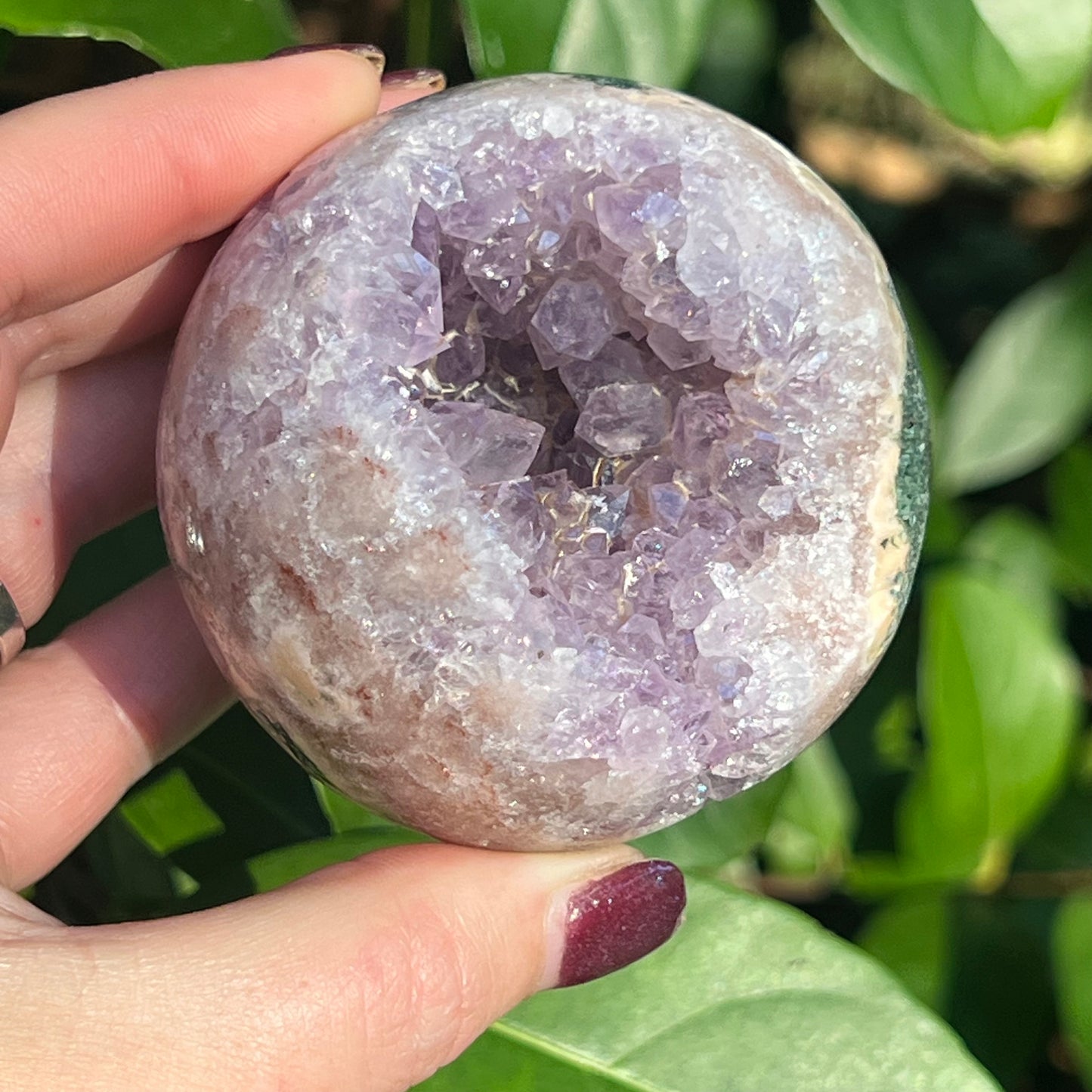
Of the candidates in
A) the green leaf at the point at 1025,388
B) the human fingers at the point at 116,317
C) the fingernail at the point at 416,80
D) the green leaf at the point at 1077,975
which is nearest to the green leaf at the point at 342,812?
the human fingers at the point at 116,317

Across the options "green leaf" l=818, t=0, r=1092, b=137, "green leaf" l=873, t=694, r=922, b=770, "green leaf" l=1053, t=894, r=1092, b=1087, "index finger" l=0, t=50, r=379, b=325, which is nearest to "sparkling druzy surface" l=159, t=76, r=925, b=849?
"index finger" l=0, t=50, r=379, b=325

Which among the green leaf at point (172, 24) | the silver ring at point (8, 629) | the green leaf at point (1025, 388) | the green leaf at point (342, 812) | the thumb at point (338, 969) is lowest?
the green leaf at point (1025, 388)

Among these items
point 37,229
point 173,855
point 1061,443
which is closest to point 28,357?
point 37,229

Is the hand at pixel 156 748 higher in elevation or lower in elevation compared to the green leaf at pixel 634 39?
lower

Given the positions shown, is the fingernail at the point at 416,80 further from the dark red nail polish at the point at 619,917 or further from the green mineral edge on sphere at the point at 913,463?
the dark red nail polish at the point at 619,917

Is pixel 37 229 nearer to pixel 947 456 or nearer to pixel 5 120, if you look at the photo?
pixel 5 120

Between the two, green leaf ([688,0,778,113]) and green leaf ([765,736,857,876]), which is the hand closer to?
green leaf ([688,0,778,113])
